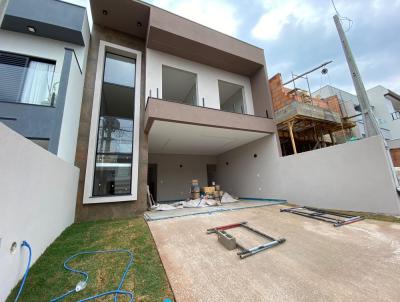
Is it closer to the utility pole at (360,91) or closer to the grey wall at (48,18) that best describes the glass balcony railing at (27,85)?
the grey wall at (48,18)

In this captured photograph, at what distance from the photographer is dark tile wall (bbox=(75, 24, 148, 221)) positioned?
15.8 feet

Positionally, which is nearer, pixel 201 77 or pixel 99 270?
pixel 99 270

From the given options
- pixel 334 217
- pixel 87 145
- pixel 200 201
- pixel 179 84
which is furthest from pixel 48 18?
pixel 334 217

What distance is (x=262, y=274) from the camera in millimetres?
1903

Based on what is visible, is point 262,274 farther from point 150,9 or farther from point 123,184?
point 150,9

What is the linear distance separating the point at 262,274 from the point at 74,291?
207 centimetres

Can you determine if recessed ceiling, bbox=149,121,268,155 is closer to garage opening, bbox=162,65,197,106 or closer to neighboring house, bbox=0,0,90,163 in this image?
garage opening, bbox=162,65,197,106

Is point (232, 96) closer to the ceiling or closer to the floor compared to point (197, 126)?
closer to the ceiling

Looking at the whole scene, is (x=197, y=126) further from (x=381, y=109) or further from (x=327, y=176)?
(x=381, y=109)

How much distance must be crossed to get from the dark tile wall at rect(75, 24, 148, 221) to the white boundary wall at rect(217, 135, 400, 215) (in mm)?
5272

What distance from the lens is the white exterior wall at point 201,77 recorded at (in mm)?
6309

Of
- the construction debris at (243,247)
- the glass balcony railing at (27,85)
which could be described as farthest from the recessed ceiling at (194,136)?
the construction debris at (243,247)

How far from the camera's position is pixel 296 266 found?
6.73 feet

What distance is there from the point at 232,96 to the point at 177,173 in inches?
226
